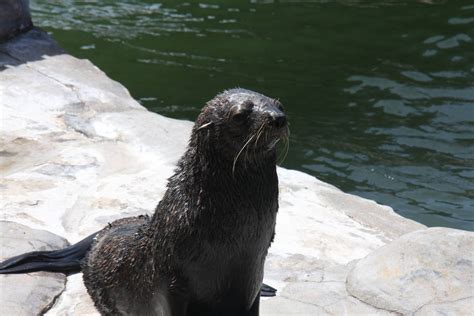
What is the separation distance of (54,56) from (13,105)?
59.6 inches

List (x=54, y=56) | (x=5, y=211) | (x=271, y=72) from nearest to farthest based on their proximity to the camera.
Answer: (x=5, y=211) → (x=54, y=56) → (x=271, y=72)

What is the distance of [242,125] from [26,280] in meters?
1.64

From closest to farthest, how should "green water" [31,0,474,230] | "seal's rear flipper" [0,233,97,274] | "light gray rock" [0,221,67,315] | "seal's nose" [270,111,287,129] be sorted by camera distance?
"seal's nose" [270,111,287,129], "light gray rock" [0,221,67,315], "seal's rear flipper" [0,233,97,274], "green water" [31,0,474,230]

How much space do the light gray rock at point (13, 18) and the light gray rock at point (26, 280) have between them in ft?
13.8

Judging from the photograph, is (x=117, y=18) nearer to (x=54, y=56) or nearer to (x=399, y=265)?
(x=54, y=56)

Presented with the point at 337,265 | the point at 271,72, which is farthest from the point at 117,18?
the point at 337,265

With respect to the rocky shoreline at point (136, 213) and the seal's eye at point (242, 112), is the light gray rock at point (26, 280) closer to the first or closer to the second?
the rocky shoreline at point (136, 213)

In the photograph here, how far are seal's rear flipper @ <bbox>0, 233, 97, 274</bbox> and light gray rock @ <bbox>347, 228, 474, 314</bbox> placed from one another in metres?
1.35

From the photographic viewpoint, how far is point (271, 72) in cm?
1038

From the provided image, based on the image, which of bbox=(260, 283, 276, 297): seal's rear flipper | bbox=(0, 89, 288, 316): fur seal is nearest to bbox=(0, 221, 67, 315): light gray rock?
bbox=(0, 89, 288, 316): fur seal

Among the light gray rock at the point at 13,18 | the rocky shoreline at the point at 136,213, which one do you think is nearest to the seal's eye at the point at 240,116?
the rocky shoreline at the point at 136,213

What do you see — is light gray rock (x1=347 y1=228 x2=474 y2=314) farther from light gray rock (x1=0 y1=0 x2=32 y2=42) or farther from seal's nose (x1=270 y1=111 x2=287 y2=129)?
light gray rock (x1=0 y1=0 x2=32 y2=42)

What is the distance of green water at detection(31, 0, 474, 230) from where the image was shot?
801 cm

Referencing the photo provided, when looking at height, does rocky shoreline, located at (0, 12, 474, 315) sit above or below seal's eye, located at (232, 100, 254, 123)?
below
